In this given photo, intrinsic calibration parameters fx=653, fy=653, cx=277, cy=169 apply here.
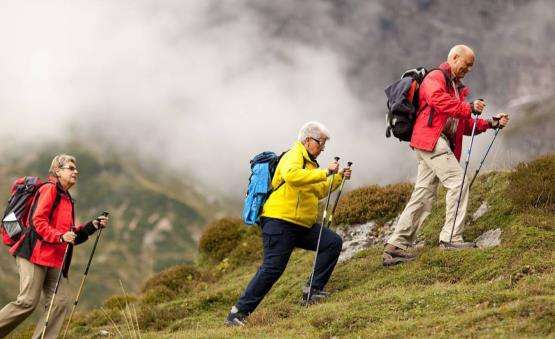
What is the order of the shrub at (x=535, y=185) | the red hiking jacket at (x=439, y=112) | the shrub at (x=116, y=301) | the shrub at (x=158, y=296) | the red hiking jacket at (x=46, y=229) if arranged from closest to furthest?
the red hiking jacket at (x=46, y=229) < the red hiking jacket at (x=439, y=112) < the shrub at (x=535, y=185) < the shrub at (x=158, y=296) < the shrub at (x=116, y=301)

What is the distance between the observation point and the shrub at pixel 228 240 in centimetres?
2188

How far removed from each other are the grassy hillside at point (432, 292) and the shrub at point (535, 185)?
0.07 ft

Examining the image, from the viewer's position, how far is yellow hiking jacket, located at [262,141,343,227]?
11.4 metres

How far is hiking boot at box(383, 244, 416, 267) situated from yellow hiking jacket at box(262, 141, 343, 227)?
2.54 metres

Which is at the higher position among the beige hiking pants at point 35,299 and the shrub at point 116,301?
the beige hiking pants at point 35,299

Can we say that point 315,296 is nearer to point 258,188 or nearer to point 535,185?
point 258,188

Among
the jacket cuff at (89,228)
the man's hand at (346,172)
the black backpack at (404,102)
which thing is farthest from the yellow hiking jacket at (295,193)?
the jacket cuff at (89,228)

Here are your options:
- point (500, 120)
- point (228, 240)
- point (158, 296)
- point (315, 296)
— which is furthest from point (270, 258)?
point (228, 240)

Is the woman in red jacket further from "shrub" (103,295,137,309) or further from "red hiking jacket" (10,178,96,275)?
"shrub" (103,295,137,309)

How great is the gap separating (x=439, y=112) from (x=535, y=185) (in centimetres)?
358

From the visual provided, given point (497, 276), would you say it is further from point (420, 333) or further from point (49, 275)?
point (49, 275)

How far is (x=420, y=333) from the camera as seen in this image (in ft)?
29.5

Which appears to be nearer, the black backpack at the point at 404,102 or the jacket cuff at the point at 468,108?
the jacket cuff at the point at 468,108

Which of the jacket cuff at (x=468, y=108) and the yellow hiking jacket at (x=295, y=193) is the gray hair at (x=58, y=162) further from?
the jacket cuff at (x=468, y=108)
